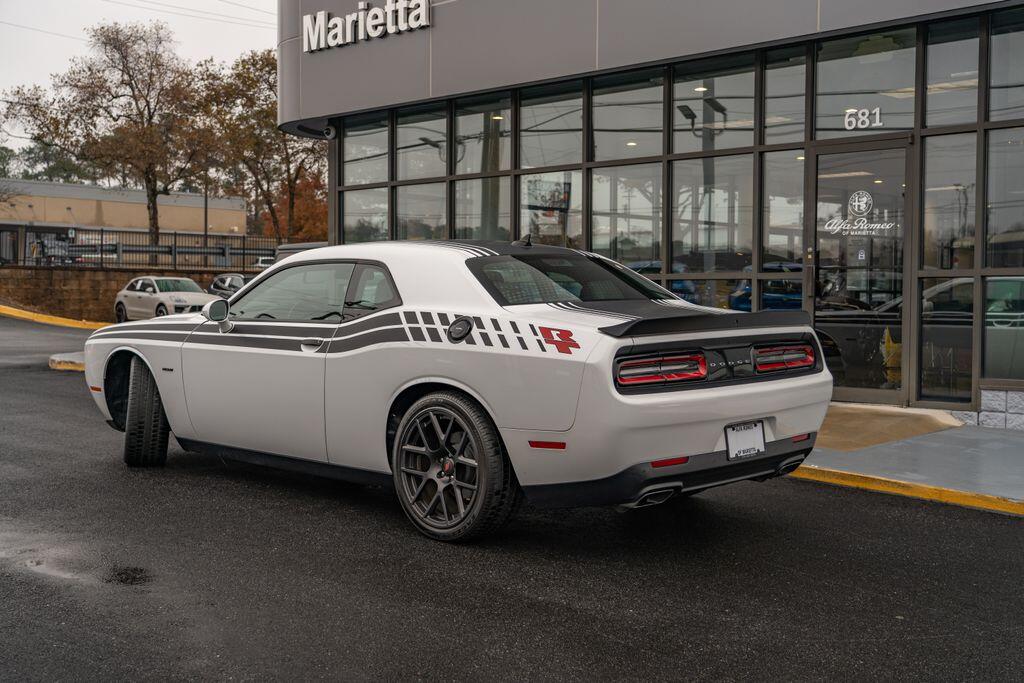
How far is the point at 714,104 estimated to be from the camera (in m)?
11.3

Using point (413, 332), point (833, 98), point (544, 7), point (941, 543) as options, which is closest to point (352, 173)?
point (544, 7)

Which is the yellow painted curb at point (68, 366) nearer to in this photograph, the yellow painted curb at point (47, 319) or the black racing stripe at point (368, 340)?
the black racing stripe at point (368, 340)

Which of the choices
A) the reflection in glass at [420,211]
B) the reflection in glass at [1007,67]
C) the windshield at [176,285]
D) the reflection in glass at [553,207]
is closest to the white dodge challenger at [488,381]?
the reflection in glass at [1007,67]

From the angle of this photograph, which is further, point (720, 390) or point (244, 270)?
point (244, 270)

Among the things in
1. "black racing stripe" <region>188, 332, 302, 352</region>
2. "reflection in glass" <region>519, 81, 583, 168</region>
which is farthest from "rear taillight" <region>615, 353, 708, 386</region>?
"reflection in glass" <region>519, 81, 583, 168</region>

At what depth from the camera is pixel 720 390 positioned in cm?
480

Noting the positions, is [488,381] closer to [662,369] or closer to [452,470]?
[452,470]

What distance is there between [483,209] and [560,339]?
9.18 metres

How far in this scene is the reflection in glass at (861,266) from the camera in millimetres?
10094

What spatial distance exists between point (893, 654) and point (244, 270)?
1548 inches

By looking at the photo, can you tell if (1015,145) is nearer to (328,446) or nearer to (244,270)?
(328,446)

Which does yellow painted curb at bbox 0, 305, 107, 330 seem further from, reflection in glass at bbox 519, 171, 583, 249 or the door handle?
the door handle

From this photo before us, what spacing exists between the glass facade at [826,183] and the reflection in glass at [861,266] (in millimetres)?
15

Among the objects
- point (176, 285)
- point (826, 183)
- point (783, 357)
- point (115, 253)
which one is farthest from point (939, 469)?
point (115, 253)
